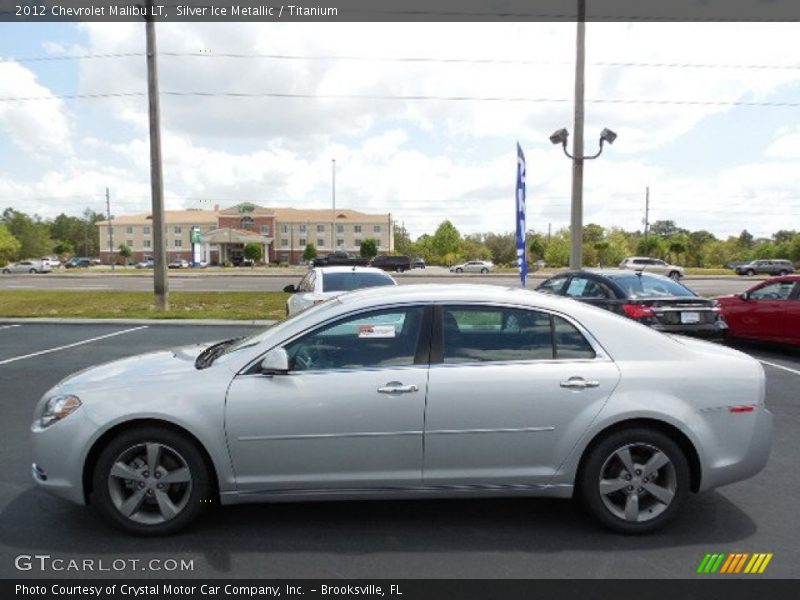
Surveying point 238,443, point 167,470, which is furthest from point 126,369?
point 238,443

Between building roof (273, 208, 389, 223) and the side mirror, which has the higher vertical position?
building roof (273, 208, 389, 223)

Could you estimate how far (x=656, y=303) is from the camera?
8523mm

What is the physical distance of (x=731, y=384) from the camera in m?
3.63

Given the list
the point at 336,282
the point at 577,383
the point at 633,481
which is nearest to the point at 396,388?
the point at 577,383

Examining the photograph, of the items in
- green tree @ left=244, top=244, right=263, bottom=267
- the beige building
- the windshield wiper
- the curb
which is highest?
the beige building

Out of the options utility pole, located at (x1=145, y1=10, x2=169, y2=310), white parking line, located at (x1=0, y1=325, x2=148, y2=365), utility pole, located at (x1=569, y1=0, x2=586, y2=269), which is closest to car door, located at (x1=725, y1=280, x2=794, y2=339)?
utility pole, located at (x1=569, y1=0, x2=586, y2=269)

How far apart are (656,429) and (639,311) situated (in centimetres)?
525

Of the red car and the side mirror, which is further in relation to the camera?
the red car

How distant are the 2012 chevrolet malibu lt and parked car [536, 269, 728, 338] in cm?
502

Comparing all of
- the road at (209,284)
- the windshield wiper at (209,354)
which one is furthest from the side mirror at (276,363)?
the road at (209,284)

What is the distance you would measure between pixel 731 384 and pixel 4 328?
1470cm

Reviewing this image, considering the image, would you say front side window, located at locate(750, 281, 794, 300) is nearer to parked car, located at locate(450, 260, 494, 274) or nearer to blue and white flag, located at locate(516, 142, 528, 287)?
blue and white flag, located at locate(516, 142, 528, 287)

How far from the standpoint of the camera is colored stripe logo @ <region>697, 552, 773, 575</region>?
10.4 ft
